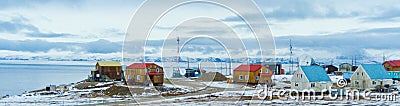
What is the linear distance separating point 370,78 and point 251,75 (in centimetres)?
1367

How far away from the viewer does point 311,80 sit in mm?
38438

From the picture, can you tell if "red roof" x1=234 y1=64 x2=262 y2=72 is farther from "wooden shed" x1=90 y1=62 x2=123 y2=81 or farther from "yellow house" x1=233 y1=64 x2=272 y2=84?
"wooden shed" x1=90 y1=62 x2=123 y2=81

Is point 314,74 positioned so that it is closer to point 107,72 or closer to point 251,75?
point 251,75

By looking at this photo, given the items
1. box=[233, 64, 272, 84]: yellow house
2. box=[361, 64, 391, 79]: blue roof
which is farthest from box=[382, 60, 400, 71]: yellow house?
box=[233, 64, 272, 84]: yellow house

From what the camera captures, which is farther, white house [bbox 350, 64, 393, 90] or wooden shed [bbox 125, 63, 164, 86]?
wooden shed [bbox 125, 63, 164, 86]

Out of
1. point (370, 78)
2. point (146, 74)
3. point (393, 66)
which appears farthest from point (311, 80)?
point (393, 66)

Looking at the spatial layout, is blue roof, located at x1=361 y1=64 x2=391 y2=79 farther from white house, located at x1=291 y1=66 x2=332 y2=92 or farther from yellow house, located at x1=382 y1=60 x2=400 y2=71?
yellow house, located at x1=382 y1=60 x2=400 y2=71

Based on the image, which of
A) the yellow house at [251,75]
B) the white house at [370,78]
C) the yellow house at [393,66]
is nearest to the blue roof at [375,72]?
the white house at [370,78]

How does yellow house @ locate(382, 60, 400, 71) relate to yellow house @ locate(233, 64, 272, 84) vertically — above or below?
above

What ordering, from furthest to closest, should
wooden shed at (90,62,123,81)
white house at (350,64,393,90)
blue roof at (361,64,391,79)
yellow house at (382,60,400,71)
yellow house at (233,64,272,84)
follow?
wooden shed at (90,62,123,81), yellow house at (382,60,400,71), yellow house at (233,64,272,84), blue roof at (361,64,391,79), white house at (350,64,393,90)

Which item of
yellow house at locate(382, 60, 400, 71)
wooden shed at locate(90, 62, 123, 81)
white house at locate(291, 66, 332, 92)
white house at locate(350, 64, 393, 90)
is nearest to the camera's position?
white house at locate(291, 66, 332, 92)

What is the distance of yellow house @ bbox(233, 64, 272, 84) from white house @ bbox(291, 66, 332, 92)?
10682 millimetres

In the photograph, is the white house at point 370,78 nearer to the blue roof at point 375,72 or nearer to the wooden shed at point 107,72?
the blue roof at point 375,72

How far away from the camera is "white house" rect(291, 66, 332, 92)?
38.5 metres
